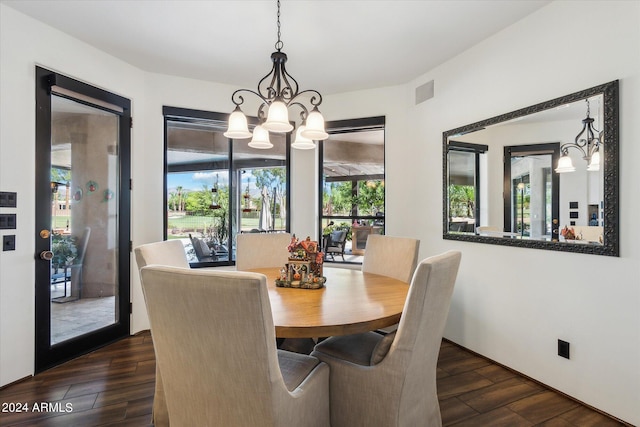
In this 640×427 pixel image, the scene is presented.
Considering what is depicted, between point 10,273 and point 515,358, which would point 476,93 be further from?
point 10,273

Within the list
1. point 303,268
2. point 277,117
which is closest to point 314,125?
point 277,117

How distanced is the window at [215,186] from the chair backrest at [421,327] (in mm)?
2845

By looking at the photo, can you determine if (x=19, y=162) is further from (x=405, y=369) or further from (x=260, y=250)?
(x=405, y=369)

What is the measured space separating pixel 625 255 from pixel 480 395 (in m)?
1.21

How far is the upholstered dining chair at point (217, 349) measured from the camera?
41.5 inches

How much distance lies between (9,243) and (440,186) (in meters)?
3.53

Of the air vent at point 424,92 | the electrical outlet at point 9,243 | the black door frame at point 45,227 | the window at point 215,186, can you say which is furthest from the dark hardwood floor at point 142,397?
the air vent at point 424,92

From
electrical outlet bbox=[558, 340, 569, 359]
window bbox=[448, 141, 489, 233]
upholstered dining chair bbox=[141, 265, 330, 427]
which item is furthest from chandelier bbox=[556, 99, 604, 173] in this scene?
upholstered dining chair bbox=[141, 265, 330, 427]

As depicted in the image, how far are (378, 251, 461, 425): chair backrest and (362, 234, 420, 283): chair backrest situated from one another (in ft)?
3.11

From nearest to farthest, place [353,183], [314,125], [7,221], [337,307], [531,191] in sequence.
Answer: [337,307]
[314,125]
[7,221]
[531,191]
[353,183]

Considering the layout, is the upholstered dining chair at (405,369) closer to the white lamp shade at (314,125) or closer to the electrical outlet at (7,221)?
the white lamp shade at (314,125)

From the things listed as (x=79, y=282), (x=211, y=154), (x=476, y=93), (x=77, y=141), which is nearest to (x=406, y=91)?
(x=476, y=93)

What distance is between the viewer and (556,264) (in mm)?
2260

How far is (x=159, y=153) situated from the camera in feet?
Result: 11.5
